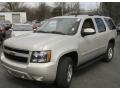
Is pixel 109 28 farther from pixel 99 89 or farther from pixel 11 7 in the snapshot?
pixel 11 7

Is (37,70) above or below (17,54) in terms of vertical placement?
below

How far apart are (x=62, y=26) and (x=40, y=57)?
166cm

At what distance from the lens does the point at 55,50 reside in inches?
183

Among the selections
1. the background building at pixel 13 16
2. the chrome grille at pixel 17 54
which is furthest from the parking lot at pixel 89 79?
the background building at pixel 13 16

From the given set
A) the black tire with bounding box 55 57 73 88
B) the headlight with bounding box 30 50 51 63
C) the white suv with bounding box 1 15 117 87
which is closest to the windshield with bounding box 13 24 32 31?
the white suv with bounding box 1 15 117 87

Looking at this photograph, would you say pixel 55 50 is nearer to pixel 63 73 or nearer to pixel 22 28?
pixel 63 73

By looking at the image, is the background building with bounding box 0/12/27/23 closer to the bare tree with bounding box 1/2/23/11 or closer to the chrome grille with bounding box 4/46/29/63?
the bare tree with bounding box 1/2/23/11

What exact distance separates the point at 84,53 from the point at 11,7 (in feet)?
234

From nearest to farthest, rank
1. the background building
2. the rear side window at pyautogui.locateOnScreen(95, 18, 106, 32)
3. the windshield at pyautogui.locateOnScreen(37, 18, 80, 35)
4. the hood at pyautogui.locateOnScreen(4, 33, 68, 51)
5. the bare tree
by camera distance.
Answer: the hood at pyautogui.locateOnScreen(4, 33, 68, 51) → the windshield at pyautogui.locateOnScreen(37, 18, 80, 35) → the rear side window at pyautogui.locateOnScreen(95, 18, 106, 32) → the background building → the bare tree

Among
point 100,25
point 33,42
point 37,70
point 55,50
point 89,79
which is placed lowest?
point 89,79

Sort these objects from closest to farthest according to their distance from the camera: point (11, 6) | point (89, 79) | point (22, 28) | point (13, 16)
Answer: point (89, 79)
point (22, 28)
point (13, 16)
point (11, 6)

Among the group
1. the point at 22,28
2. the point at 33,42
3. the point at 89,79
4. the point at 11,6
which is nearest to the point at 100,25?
the point at 89,79

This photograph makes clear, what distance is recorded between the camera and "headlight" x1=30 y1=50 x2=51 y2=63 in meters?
4.52

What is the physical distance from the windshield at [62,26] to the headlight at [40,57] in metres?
1.22
